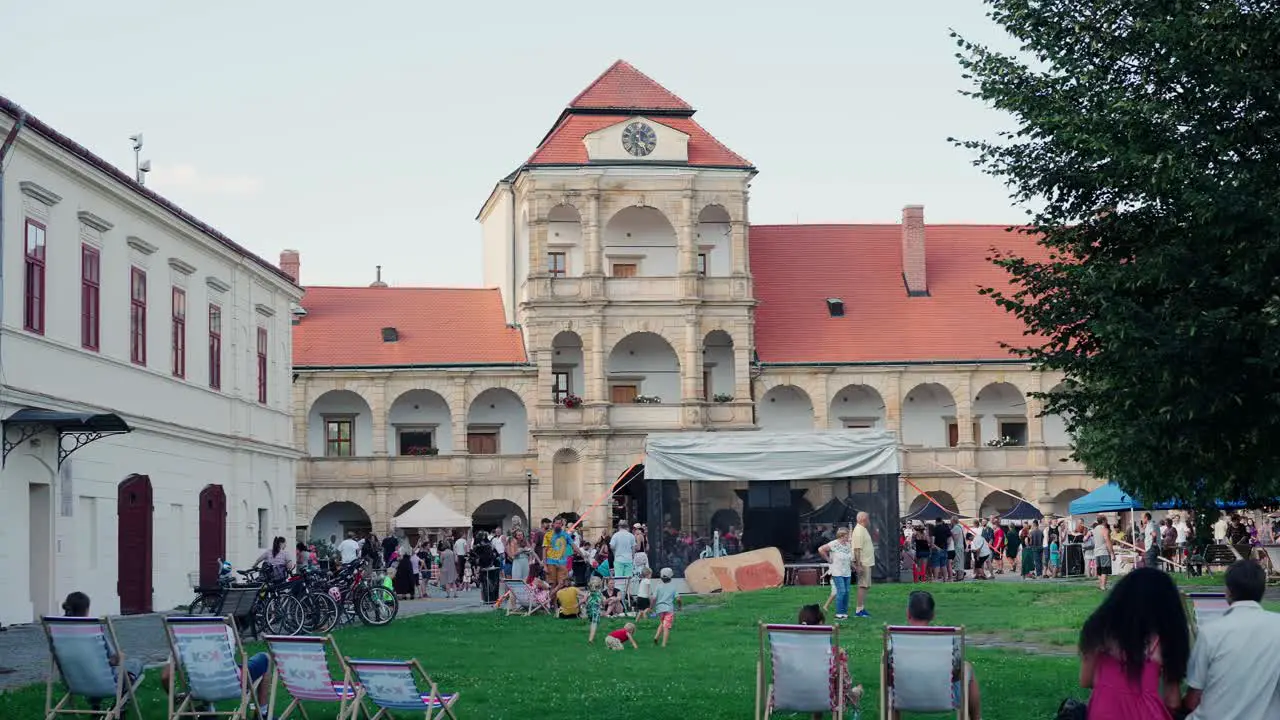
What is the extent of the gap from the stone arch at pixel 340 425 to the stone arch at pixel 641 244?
10.5 meters

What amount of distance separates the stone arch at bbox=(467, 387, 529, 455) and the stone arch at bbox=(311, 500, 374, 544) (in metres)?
4.64

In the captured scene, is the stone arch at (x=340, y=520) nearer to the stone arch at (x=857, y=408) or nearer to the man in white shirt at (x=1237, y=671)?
the stone arch at (x=857, y=408)

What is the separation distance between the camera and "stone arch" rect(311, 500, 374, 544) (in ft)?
204

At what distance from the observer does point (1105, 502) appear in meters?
42.2

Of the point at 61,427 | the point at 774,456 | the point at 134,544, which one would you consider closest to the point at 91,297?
the point at 61,427

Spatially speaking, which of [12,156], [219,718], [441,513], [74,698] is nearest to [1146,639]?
[219,718]

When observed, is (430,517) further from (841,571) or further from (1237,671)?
(1237,671)

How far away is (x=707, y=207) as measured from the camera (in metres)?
62.1

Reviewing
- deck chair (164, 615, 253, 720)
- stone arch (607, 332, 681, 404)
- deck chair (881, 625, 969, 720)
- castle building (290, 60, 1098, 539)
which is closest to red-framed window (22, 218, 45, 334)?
deck chair (164, 615, 253, 720)

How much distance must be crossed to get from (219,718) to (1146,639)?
8906 millimetres

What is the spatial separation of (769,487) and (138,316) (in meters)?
14.5

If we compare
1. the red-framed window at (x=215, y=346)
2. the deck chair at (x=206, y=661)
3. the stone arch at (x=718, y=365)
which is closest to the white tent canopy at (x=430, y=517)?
the stone arch at (x=718, y=365)

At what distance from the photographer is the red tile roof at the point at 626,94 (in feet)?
203

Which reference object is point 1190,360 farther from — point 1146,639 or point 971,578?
point 971,578
